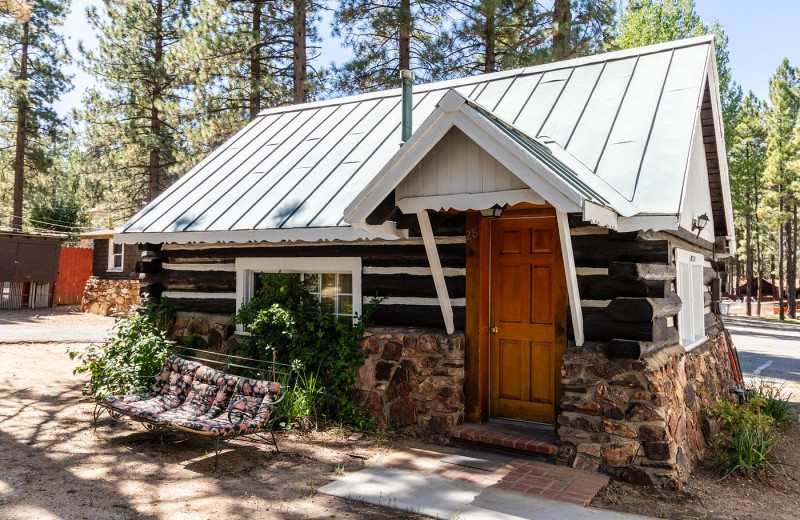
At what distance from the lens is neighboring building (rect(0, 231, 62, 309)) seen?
65.7ft

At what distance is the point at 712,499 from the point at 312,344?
4.69 metres

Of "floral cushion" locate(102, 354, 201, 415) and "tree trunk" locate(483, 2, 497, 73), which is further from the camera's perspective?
"tree trunk" locate(483, 2, 497, 73)

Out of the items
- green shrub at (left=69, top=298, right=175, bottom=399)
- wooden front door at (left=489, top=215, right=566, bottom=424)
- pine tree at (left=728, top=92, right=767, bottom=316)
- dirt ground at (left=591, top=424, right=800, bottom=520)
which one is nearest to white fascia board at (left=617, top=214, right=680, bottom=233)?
wooden front door at (left=489, top=215, right=566, bottom=424)

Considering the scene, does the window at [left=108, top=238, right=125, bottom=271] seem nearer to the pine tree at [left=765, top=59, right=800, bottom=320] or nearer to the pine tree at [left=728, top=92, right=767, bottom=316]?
the pine tree at [left=728, top=92, right=767, bottom=316]

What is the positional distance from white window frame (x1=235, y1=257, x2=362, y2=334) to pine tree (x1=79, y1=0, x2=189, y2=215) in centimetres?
1288

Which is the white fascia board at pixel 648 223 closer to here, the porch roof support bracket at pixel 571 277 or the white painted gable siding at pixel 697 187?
the porch roof support bracket at pixel 571 277

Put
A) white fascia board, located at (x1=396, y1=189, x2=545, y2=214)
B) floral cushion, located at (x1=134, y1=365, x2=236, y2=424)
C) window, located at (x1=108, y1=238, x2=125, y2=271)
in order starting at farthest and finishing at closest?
1. window, located at (x1=108, y1=238, x2=125, y2=271)
2. floral cushion, located at (x1=134, y1=365, x2=236, y2=424)
3. white fascia board, located at (x1=396, y1=189, x2=545, y2=214)

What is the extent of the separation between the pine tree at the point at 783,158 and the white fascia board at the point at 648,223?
29.0 meters

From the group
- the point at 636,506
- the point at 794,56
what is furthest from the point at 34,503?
the point at 794,56

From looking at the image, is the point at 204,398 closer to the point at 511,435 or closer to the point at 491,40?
the point at 511,435

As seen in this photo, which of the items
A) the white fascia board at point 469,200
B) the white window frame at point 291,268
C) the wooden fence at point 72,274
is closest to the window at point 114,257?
the wooden fence at point 72,274

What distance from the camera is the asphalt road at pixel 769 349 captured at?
1363 cm

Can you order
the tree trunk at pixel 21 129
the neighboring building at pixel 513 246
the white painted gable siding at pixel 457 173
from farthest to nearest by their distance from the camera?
the tree trunk at pixel 21 129
the neighboring building at pixel 513 246
the white painted gable siding at pixel 457 173

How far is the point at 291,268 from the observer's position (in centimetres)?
807
